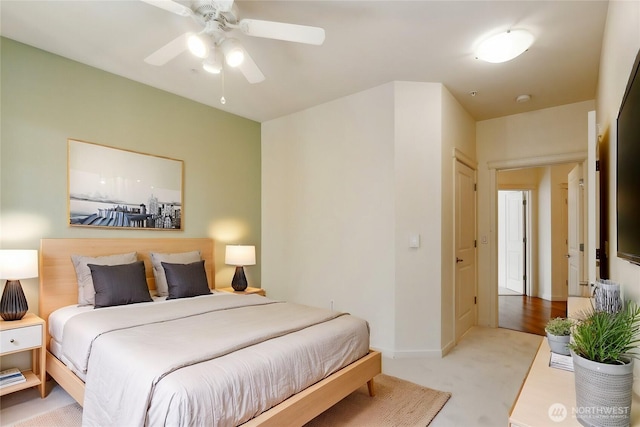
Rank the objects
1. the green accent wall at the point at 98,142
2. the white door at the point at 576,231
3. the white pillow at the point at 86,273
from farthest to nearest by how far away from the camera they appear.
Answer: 1. the white door at the point at 576,231
2. the white pillow at the point at 86,273
3. the green accent wall at the point at 98,142

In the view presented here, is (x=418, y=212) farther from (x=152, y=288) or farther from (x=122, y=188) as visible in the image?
(x=122, y=188)

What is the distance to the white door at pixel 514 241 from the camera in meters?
6.21

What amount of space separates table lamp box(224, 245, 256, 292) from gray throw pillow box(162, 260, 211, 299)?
54 cm

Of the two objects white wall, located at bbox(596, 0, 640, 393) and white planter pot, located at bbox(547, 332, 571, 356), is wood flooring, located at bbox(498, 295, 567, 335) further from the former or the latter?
white planter pot, located at bbox(547, 332, 571, 356)

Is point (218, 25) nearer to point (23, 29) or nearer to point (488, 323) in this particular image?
point (23, 29)

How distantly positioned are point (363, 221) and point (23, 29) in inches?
126

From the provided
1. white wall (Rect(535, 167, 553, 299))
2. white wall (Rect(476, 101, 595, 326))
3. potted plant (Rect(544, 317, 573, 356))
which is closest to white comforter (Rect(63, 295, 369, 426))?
potted plant (Rect(544, 317, 573, 356))

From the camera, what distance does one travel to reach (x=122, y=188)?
127 inches

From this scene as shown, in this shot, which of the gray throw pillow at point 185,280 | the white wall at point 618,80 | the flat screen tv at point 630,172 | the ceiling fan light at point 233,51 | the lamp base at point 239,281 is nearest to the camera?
the flat screen tv at point 630,172

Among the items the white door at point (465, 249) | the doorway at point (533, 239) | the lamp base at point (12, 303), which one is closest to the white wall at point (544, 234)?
the doorway at point (533, 239)

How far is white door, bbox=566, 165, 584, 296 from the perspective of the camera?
4143 mm

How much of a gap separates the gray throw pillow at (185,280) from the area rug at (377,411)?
3.46 ft

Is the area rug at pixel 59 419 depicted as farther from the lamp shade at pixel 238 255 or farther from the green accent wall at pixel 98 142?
the lamp shade at pixel 238 255

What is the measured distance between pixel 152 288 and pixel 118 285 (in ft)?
2.03
